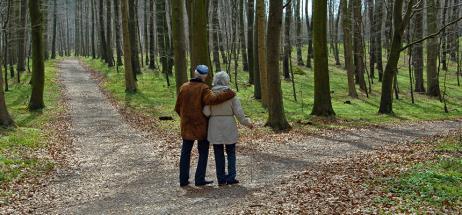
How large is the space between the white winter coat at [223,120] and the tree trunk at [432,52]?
2094cm

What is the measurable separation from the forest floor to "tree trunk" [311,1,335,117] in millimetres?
2272

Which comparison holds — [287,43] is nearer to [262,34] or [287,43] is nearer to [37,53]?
[262,34]

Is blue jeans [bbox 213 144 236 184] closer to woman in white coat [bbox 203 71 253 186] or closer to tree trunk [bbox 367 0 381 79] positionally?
woman in white coat [bbox 203 71 253 186]

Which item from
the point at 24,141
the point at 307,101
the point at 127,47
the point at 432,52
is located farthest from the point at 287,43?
the point at 24,141

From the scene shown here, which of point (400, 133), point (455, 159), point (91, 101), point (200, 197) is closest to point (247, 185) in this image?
point (200, 197)

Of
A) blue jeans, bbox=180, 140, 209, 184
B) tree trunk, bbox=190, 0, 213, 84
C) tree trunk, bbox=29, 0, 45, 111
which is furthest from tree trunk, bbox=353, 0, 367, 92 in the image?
blue jeans, bbox=180, 140, 209, 184

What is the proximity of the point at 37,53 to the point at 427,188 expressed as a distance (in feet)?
55.5

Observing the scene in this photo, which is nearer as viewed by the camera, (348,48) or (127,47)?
(127,47)

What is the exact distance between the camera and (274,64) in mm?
14961

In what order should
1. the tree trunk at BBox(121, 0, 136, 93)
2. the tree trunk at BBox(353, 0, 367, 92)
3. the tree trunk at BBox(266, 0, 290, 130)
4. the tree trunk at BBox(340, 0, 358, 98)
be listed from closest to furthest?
the tree trunk at BBox(266, 0, 290, 130) < the tree trunk at BBox(121, 0, 136, 93) < the tree trunk at BBox(340, 0, 358, 98) < the tree trunk at BBox(353, 0, 367, 92)

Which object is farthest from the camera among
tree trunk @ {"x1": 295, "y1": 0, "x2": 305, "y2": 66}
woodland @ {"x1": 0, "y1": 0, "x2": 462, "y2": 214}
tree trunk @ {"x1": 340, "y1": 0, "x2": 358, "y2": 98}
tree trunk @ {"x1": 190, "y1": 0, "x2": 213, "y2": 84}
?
tree trunk @ {"x1": 295, "y1": 0, "x2": 305, "y2": 66}

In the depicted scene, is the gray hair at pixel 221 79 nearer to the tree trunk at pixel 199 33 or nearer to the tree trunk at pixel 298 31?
the tree trunk at pixel 199 33

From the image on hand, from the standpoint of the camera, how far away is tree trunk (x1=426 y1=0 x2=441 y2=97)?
2633 cm

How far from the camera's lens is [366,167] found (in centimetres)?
927
